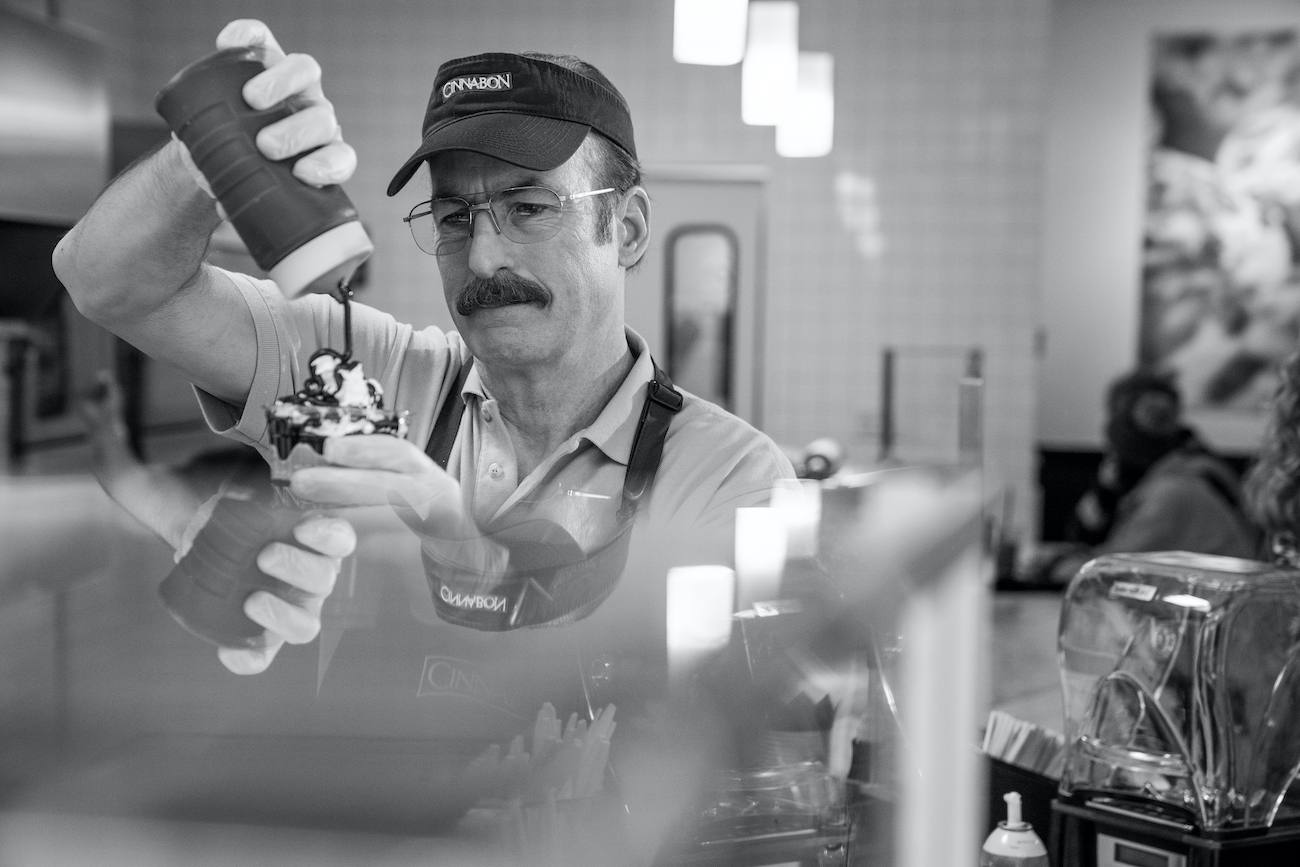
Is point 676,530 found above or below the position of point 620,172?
below

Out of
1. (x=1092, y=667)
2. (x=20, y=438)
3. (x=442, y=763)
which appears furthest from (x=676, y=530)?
(x=20, y=438)

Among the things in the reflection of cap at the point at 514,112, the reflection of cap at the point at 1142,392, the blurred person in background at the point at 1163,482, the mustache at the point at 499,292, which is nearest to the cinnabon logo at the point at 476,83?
the reflection of cap at the point at 514,112

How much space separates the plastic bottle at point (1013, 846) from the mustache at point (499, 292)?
2.54 feet

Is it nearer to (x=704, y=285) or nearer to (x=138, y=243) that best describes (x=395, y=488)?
(x=138, y=243)

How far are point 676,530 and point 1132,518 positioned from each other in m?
3.10

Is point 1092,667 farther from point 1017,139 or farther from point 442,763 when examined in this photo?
point 1017,139

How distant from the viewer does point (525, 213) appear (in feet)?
2.85

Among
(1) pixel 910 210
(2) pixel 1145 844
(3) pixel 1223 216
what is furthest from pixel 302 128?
(3) pixel 1223 216

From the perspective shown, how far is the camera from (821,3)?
571 centimetres

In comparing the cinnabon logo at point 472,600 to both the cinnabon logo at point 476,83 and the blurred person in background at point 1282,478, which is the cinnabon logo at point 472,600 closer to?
the cinnabon logo at point 476,83

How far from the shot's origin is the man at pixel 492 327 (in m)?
0.77

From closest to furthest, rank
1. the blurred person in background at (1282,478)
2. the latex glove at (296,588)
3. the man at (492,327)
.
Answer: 1. the latex glove at (296,588)
2. the man at (492,327)
3. the blurred person in background at (1282,478)

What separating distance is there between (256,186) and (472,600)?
250mm

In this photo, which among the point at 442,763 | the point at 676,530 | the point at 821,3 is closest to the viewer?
the point at 442,763
